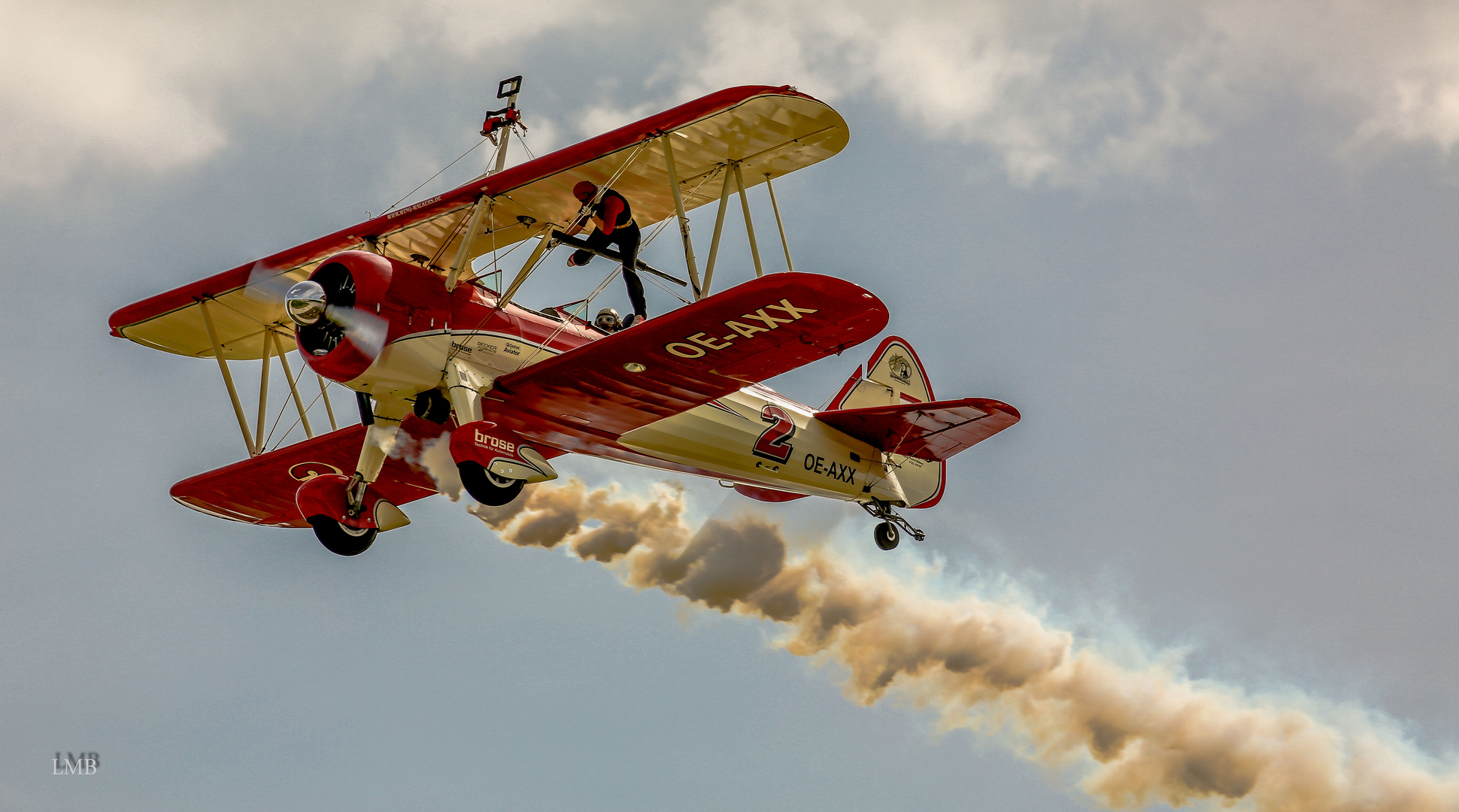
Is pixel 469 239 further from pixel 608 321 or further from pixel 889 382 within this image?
pixel 889 382

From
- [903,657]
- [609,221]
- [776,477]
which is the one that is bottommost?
[903,657]

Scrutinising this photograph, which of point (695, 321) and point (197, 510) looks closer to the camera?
point (695, 321)

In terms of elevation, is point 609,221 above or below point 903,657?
above

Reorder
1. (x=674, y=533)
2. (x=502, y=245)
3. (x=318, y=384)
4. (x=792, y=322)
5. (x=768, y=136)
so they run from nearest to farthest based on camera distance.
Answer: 1. (x=792, y=322)
2. (x=768, y=136)
3. (x=502, y=245)
4. (x=318, y=384)
5. (x=674, y=533)

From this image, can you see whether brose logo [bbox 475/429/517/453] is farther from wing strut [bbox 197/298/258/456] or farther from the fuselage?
wing strut [bbox 197/298/258/456]

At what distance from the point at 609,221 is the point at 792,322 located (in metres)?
2.23

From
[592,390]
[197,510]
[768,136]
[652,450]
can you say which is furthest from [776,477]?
[197,510]

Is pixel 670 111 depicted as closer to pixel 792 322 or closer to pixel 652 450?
pixel 792 322

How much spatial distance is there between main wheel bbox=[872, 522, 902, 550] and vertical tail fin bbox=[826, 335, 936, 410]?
1.56 meters

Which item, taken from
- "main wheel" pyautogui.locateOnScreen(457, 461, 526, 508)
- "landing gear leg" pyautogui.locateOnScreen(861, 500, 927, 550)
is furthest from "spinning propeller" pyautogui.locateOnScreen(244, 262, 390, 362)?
"landing gear leg" pyautogui.locateOnScreen(861, 500, 927, 550)

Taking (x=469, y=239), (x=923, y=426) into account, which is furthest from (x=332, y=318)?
(x=923, y=426)

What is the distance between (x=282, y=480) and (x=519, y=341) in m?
3.72

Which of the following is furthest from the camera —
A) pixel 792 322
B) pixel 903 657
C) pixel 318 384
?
pixel 903 657

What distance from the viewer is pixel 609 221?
13008 millimetres
